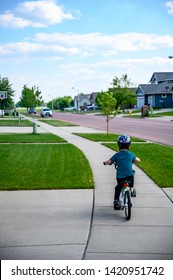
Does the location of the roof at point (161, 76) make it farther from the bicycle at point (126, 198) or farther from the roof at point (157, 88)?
the bicycle at point (126, 198)

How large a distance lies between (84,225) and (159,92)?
76.8m

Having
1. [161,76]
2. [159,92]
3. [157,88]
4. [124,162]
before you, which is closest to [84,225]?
[124,162]

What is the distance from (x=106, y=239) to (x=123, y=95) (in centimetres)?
7028

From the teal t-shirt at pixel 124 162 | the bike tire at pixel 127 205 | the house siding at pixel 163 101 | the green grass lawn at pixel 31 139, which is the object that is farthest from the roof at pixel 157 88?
the bike tire at pixel 127 205

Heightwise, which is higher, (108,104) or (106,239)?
(108,104)

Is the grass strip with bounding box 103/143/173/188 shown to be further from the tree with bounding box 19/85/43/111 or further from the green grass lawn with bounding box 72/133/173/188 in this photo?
the tree with bounding box 19/85/43/111

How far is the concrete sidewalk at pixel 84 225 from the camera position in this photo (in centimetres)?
Answer: 459

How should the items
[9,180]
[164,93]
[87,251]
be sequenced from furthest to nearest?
[164,93] → [9,180] → [87,251]

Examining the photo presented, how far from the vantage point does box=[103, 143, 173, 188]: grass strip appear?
9262 mm

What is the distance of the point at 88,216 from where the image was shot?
637cm

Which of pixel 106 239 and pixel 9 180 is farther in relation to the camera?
pixel 9 180

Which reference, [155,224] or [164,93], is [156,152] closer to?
[155,224]

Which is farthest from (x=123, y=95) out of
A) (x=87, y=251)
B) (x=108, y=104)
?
(x=87, y=251)

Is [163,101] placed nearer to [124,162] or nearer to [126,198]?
[124,162]
